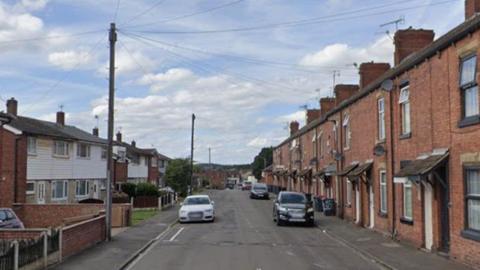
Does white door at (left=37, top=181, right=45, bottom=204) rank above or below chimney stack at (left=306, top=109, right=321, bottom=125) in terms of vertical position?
below

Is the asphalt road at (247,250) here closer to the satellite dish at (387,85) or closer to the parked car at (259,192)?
the satellite dish at (387,85)

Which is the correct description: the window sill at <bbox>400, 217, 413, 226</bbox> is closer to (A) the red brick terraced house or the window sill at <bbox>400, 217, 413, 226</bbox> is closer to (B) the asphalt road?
A: (A) the red brick terraced house

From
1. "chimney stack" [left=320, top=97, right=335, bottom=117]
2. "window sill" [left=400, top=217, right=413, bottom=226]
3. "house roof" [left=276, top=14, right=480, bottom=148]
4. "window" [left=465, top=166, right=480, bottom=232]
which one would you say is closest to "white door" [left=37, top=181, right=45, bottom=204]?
"house roof" [left=276, top=14, right=480, bottom=148]

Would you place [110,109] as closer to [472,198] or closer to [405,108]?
[405,108]

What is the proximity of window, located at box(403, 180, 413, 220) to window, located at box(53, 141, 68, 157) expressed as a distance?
2465cm

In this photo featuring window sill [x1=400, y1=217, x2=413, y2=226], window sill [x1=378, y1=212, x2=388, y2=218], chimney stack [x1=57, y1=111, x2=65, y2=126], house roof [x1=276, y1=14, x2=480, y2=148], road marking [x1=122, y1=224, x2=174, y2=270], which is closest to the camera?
house roof [x1=276, y1=14, x2=480, y2=148]

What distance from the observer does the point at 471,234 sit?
14.9 metres

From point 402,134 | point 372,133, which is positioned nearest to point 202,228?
point 372,133

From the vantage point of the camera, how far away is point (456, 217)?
1598 cm

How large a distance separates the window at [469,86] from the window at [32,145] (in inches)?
1032

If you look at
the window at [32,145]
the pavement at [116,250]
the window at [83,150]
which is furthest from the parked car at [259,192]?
the pavement at [116,250]

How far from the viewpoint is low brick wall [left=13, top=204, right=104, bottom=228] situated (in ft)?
98.8

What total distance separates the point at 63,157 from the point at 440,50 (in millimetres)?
28861

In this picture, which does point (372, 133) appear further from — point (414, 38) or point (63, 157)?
point (63, 157)
